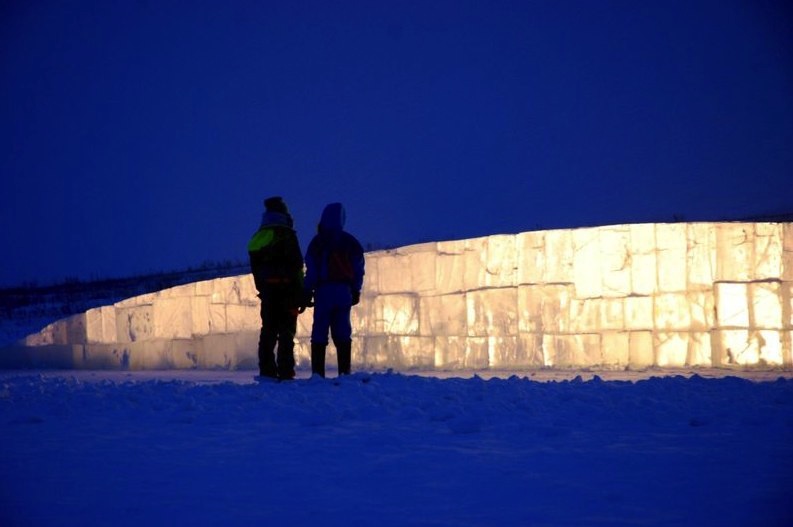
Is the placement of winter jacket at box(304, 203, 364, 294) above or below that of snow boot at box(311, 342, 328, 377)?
above

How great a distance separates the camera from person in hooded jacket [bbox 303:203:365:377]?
864 cm

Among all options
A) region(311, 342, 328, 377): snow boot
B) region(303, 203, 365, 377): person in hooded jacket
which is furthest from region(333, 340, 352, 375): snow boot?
→ region(311, 342, 328, 377): snow boot

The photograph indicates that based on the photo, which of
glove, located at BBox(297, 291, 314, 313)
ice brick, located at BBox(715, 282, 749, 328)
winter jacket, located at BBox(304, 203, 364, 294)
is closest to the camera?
winter jacket, located at BBox(304, 203, 364, 294)

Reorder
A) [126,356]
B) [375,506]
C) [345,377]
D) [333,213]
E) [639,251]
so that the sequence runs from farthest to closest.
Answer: [126,356] → [639,251] → [333,213] → [345,377] → [375,506]

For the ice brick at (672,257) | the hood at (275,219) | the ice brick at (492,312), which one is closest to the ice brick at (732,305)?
the ice brick at (672,257)

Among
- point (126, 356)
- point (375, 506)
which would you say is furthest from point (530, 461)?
point (126, 356)

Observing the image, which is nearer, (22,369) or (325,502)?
(325,502)

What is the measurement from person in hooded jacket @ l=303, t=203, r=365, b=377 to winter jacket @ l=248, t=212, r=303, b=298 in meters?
0.21

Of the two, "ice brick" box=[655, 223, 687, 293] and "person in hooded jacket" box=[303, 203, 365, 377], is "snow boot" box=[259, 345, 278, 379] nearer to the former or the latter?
"person in hooded jacket" box=[303, 203, 365, 377]

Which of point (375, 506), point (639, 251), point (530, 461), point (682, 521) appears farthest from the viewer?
point (639, 251)

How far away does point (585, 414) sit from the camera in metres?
6.44

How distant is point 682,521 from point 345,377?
4738 mm

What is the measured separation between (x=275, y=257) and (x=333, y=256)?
1.93 feet

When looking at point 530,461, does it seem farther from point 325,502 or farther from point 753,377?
point 753,377
